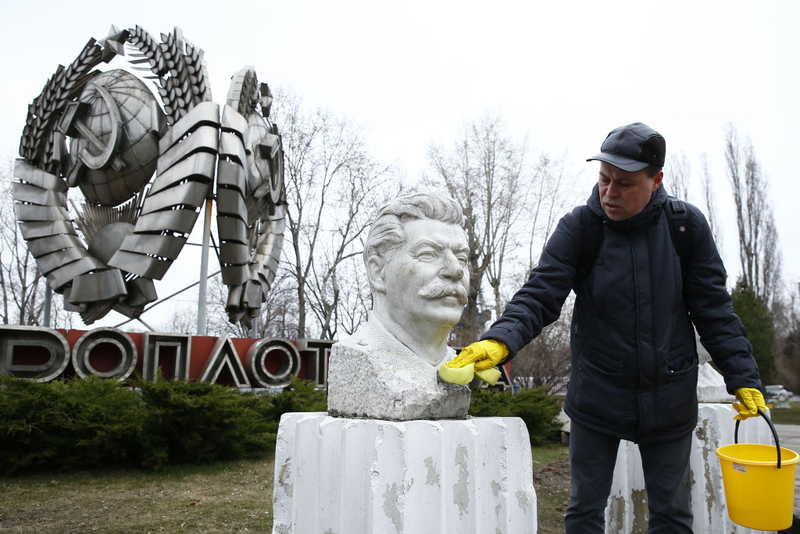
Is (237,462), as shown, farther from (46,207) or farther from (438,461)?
(46,207)

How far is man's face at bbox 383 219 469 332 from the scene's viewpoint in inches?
100

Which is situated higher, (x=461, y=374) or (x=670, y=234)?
(x=670, y=234)

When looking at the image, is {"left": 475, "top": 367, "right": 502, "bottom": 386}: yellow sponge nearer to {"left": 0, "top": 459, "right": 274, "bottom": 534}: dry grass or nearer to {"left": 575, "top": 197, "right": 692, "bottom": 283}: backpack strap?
{"left": 575, "top": 197, "right": 692, "bottom": 283}: backpack strap

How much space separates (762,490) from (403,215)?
5.56 ft

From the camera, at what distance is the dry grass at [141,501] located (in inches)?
167

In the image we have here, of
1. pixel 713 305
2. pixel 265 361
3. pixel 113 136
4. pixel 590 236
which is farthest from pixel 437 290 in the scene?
pixel 113 136

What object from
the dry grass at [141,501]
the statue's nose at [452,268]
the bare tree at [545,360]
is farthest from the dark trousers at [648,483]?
the bare tree at [545,360]

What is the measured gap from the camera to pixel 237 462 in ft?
22.8

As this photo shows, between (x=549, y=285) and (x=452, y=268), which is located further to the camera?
(x=452, y=268)

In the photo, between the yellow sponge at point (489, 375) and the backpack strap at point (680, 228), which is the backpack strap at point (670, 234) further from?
the yellow sponge at point (489, 375)

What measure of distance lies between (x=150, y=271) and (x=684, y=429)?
366 inches

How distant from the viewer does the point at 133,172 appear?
35.9 feet

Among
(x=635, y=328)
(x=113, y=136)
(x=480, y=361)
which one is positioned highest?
(x=113, y=136)

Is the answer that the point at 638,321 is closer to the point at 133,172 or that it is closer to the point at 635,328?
the point at 635,328
